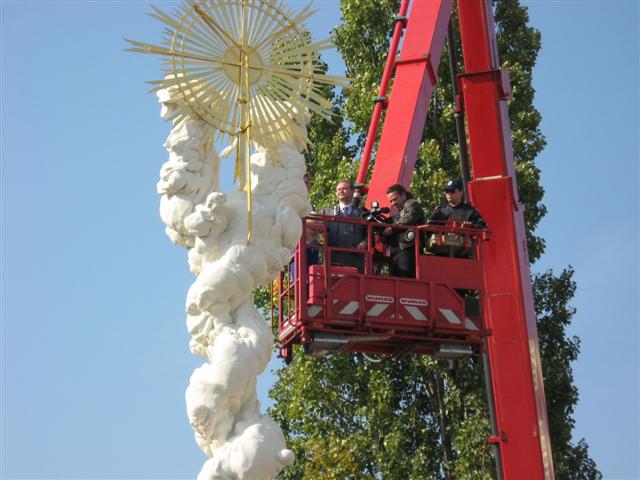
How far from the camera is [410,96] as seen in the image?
1880cm

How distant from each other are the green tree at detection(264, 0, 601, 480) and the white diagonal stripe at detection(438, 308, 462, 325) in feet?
30.1

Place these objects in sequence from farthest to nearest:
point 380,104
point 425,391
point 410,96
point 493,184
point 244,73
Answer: point 425,391 → point 380,104 → point 410,96 → point 493,184 → point 244,73

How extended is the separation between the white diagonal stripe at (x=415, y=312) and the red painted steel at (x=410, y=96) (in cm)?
193

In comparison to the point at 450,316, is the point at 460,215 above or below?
above

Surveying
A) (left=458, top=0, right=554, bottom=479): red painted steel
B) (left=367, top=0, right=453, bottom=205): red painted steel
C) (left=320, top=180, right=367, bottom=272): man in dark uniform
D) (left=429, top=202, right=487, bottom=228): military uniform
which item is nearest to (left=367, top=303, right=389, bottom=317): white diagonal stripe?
(left=320, top=180, right=367, bottom=272): man in dark uniform

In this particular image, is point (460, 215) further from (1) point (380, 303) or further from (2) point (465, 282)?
(1) point (380, 303)

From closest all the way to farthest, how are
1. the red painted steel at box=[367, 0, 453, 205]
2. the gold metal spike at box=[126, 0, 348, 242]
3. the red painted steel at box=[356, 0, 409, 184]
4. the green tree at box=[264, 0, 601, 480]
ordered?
the gold metal spike at box=[126, 0, 348, 242]
the red painted steel at box=[367, 0, 453, 205]
the red painted steel at box=[356, 0, 409, 184]
the green tree at box=[264, 0, 601, 480]

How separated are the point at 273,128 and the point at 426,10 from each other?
630cm

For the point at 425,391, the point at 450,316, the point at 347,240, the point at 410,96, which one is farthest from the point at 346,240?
the point at 425,391

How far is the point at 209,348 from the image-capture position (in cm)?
1327

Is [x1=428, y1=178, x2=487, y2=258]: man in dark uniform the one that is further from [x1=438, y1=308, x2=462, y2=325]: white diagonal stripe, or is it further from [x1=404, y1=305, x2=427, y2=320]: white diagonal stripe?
[x1=404, y1=305, x2=427, y2=320]: white diagonal stripe

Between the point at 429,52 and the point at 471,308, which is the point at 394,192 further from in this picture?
the point at 429,52

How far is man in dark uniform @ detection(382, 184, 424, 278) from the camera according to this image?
647 inches

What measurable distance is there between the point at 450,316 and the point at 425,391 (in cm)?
1138
